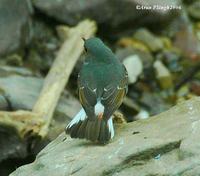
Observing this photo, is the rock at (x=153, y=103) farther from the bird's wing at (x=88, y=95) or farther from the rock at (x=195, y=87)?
the bird's wing at (x=88, y=95)

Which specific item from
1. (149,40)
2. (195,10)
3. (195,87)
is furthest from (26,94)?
(195,10)

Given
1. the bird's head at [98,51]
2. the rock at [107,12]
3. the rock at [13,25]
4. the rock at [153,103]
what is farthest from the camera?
the rock at [107,12]

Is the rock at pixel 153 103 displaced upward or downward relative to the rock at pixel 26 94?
downward

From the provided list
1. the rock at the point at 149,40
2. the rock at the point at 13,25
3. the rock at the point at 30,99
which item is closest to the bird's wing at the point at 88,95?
the rock at the point at 30,99

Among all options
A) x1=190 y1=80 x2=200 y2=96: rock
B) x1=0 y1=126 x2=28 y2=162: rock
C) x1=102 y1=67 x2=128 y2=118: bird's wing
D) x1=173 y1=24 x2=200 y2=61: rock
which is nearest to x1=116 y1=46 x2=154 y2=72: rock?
x1=190 y1=80 x2=200 y2=96: rock

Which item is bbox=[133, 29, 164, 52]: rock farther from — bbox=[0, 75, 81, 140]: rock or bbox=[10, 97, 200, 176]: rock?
bbox=[10, 97, 200, 176]: rock

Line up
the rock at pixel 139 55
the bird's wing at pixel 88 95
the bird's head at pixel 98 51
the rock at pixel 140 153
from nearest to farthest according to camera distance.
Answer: the rock at pixel 140 153, the bird's wing at pixel 88 95, the bird's head at pixel 98 51, the rock at pixel 139 55
